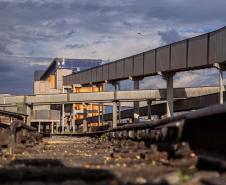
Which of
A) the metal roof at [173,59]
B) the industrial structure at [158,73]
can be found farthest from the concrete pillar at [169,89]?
the metal roof at [173,59]

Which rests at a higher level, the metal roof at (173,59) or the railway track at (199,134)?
the metal roof at (173,59)

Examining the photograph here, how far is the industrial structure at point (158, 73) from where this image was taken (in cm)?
5056

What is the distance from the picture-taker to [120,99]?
81.9 metres

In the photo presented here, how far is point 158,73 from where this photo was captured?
6669cm

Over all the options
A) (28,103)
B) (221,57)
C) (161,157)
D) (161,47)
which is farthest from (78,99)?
(161,157)

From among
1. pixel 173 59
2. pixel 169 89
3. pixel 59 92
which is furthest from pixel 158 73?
pixel 59 92

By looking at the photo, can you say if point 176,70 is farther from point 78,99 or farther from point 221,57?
point 78,99

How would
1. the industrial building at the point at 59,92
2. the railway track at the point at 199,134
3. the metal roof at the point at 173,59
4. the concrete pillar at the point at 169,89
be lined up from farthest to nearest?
the industrial building at the point at 59,92 → the concrete pillar at the point at 169,89 → the metal roof at the point at 173,59 → the railway track at the point at 199,134

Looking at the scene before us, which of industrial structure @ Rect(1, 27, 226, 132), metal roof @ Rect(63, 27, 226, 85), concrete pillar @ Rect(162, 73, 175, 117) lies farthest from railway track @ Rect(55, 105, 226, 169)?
concrete pillar @ Rect(162, 73, 175, 117)

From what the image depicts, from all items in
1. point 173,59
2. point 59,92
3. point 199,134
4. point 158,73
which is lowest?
point 199,134

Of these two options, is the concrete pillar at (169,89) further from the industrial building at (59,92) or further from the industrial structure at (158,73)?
the industrial building at (59,92)

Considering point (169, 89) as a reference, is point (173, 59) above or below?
above

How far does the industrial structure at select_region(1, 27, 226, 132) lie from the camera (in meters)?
50.6

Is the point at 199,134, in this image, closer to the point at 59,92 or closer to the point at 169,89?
the point at 169,89
